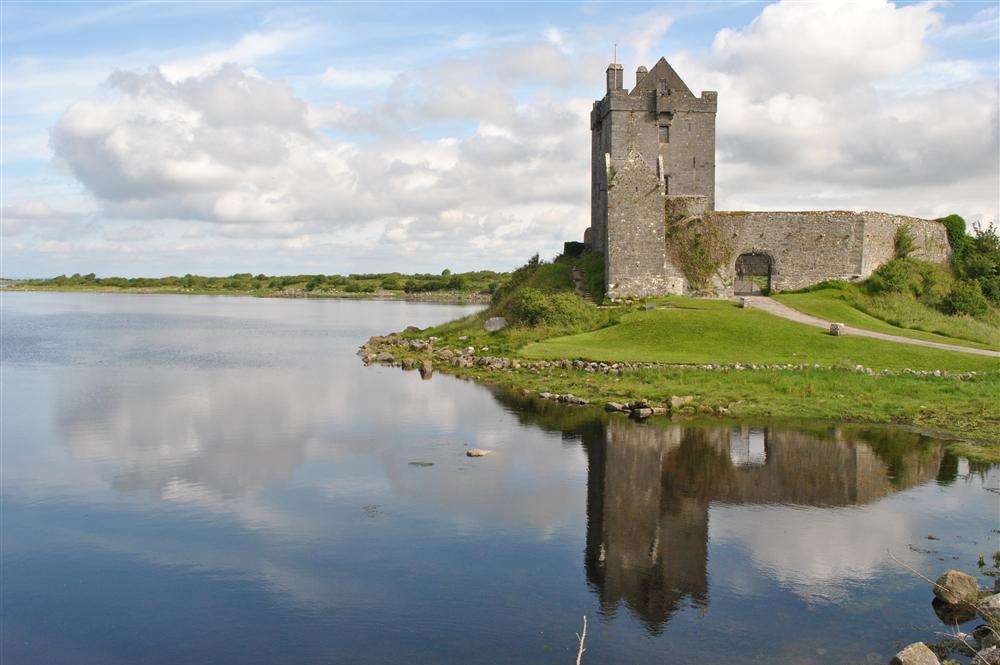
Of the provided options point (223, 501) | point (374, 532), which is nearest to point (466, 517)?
point (374, 532)

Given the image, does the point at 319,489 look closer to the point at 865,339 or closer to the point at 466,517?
the point at 466,517

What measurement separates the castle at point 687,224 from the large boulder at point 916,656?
1156 inches

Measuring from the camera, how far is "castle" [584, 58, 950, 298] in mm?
37625

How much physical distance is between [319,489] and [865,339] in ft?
69.6

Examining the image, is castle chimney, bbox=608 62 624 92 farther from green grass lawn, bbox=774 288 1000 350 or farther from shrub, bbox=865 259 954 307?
shrub, bbox=865 259 954 307

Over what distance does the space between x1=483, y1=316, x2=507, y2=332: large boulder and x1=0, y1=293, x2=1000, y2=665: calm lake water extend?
14424mm

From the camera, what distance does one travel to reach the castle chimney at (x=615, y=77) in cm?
4228

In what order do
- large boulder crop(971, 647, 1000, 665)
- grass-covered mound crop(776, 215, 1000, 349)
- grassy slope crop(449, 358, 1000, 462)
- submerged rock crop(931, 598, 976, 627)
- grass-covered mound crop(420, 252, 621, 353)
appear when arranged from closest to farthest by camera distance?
large boulder crop(971, 647, 1000, 665) < submerged rock crop(931, 598, 976, 627) < grassy slope crop(449, 358, 1000, 462) < grass-covered mound crop(776, 215, 1000, 349) < grass-covered mound crop(420, 252, 621, 353)

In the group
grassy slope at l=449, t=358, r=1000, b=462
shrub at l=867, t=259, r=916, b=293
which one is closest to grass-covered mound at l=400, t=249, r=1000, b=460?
grassy slope at l=449, t=358, r=1000, b=462

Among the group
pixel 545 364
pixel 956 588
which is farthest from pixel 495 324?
pixel 956 588

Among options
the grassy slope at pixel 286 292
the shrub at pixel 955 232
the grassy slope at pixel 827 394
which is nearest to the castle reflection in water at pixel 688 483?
the grassy slope at pixel 827 394

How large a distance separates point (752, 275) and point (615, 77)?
1386 cm

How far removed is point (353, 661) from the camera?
902 centimetres

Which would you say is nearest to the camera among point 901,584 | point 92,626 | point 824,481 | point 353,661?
point 353,661
